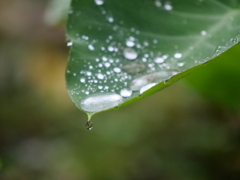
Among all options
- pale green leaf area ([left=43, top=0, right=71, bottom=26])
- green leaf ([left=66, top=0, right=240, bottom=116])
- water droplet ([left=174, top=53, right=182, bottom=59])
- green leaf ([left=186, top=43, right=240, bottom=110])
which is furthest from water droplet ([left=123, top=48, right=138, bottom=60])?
pale green leaf area ([left=43, top=0, right=71, bottom=26])

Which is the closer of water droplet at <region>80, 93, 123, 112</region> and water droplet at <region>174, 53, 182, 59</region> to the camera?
water droplet at <region>80, 93, 123, 112</region>

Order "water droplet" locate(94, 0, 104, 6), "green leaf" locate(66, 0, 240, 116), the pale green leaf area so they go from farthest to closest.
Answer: the pale green leaf area
"water droplet" locate(94, 0, 104, 6)
"green leaf" locate(66, 0, 240, 116)

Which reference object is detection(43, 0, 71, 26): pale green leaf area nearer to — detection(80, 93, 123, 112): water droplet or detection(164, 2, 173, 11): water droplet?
detection(164, 2, 173, 11): water droplet

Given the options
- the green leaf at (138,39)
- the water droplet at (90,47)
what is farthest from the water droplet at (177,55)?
the water droplet at (90,47)

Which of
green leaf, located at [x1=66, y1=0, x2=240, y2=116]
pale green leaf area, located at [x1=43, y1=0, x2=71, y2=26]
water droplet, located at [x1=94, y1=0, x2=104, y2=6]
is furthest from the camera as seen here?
pale green leaf area, located at [x1=43, y1=0, x2=71, y2=26]

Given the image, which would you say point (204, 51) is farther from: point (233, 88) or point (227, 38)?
point (233, 88)

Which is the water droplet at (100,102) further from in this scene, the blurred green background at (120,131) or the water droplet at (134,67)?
the blurred green background at (120,131)

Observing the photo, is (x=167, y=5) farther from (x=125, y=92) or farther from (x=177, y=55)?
(x=125, y=92)
